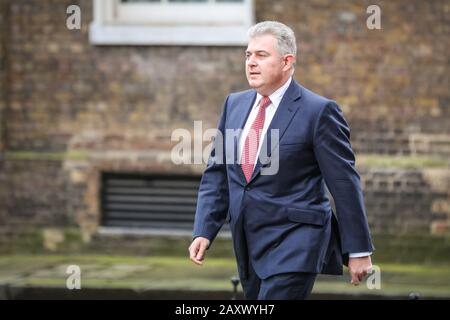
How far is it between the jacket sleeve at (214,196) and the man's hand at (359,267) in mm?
770

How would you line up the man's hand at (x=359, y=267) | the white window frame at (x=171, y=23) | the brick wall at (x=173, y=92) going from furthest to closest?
the white window frame at (x=171, y=23)
the brick wall at (x=173, y=92)
the man's hand at (x=359, y=267)

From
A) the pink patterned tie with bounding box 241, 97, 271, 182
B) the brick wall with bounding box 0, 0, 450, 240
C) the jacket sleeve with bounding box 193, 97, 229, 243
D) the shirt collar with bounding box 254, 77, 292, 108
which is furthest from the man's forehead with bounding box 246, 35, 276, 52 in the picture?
the brick wall with bounding box 0, 0, 450, 240

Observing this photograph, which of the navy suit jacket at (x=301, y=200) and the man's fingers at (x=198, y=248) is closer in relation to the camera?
the navy suit jacket at (x=301, y=200)

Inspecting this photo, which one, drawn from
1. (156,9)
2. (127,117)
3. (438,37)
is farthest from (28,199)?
(438,37)

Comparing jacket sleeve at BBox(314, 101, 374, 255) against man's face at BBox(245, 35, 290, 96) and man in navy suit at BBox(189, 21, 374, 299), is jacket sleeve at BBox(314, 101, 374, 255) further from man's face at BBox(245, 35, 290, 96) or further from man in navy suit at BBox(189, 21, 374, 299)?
man's face at BBox(245, 35, 290, 96)

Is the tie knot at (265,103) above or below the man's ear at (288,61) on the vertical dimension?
below

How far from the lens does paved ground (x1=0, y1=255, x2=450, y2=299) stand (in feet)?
31.6

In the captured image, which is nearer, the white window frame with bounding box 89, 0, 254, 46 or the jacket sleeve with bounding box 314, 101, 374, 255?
the jacket sleeve with bounding box 314, 101, 374, 255

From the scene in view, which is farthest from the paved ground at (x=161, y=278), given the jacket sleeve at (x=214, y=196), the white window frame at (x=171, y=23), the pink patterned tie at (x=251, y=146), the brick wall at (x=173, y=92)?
the pink patterned tie at (x=251, y=146)

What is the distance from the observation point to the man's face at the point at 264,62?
18.0 ft

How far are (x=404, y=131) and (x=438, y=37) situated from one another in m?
1.04

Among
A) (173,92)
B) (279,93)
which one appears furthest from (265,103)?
(173,92)

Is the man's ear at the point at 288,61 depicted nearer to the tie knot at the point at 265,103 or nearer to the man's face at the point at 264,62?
the man's face at the point at 264,62
